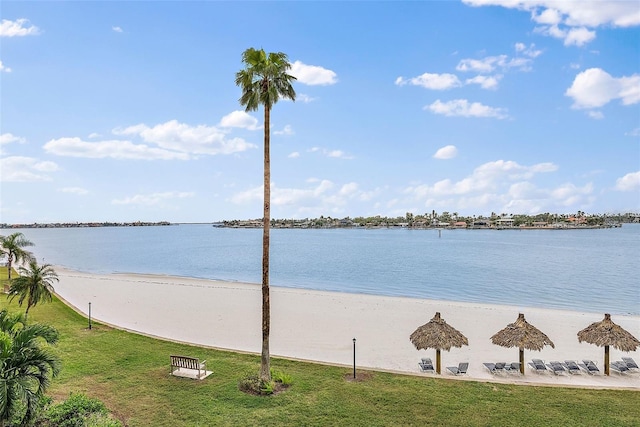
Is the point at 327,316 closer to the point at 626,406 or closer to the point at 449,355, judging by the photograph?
the point at 449,355

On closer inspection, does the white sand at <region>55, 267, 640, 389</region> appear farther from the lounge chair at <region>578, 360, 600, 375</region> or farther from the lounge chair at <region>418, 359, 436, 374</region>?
the lounge chair at <region>418, 359, 436, 374</region>

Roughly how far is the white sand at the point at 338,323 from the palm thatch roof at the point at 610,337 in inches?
49.6

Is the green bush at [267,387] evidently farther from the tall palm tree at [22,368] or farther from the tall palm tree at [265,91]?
the tall palm tree at [22,368]

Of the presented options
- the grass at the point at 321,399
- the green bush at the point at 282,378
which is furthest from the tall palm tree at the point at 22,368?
the green bush at the point at 282,378

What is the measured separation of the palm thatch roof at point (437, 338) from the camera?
14.5 metres

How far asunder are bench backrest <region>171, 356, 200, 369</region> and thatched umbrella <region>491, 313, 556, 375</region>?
11.2 metres

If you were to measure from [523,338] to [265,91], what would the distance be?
41.8 ft

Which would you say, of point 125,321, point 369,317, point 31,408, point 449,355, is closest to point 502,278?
point 369,317

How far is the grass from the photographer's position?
35.0ft

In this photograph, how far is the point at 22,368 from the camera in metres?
8.22

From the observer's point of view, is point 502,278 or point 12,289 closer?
point 12,289

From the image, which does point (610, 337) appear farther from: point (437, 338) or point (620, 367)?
point (437, 338)

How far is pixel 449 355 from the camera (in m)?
17.6

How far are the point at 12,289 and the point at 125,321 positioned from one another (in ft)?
20.1
